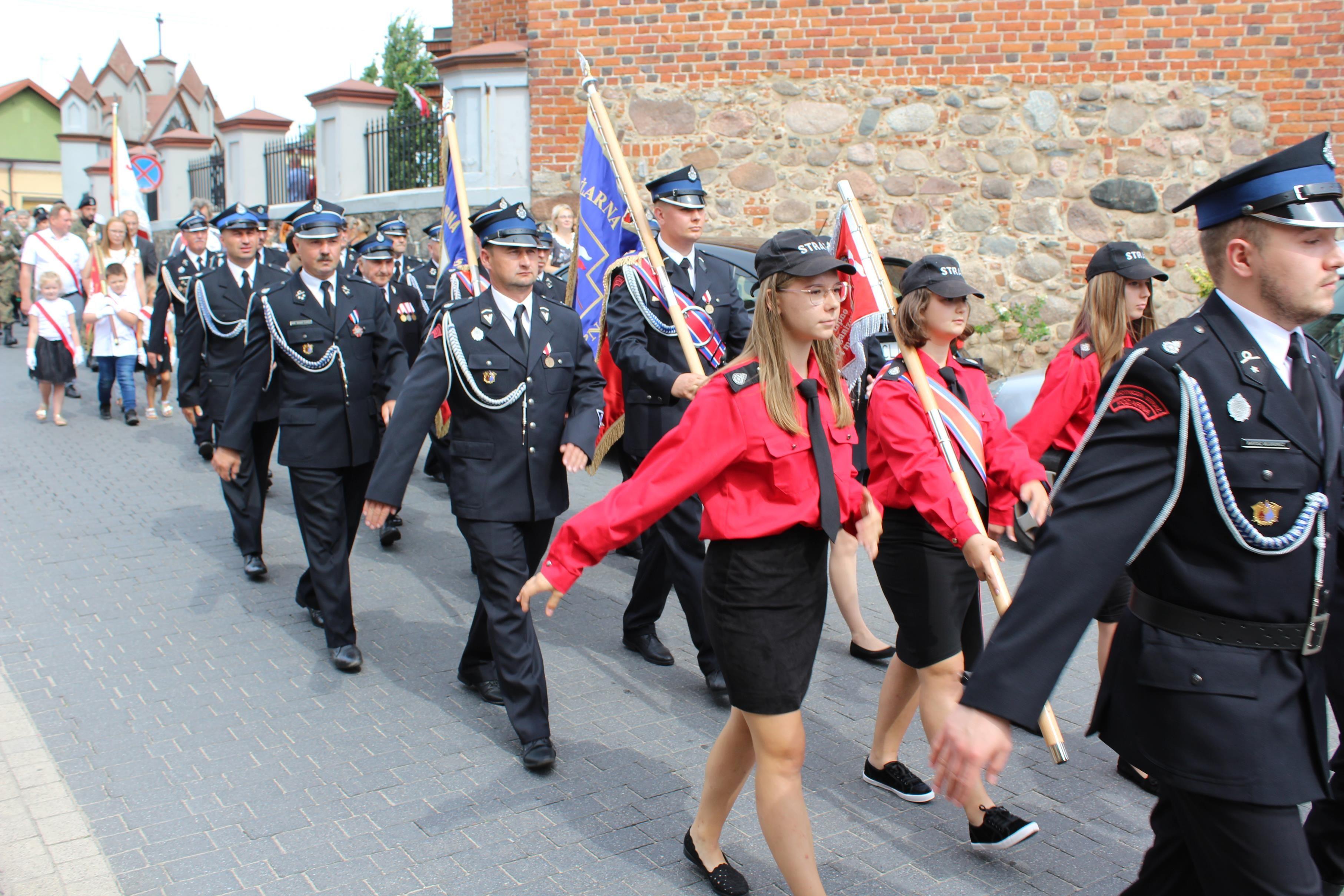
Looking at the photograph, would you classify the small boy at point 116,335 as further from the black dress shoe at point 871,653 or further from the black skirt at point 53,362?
the black dress shoe at point 871,653

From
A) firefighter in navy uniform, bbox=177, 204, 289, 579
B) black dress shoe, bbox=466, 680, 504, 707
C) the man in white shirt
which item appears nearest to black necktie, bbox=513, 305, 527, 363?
black dress shoe, bbox=466, 680, 504, 707

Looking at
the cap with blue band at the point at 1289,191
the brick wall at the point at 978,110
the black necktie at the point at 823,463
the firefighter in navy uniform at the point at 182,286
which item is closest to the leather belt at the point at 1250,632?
the cap with blue band at the point at 1289,191

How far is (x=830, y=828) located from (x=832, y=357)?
170cm

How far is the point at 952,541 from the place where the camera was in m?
3.94

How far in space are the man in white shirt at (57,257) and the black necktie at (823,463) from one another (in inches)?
505

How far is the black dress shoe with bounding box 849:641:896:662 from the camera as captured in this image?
5781mm

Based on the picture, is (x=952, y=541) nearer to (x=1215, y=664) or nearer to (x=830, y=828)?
(x=830, y=828)

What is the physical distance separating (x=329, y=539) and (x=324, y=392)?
785 millimetres

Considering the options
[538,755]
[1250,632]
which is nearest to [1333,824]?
[1250,632]

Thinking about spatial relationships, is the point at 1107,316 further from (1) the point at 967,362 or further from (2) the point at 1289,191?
(2) the point at 1289,191

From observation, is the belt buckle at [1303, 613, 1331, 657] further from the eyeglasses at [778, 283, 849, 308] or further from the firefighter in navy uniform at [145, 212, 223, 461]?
the firefighter in navy uniform at [145, 212, 223, 461]

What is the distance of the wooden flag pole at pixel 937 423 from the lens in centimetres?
361

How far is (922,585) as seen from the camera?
13.4 ft

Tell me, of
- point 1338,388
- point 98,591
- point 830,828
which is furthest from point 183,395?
point 1338,388
